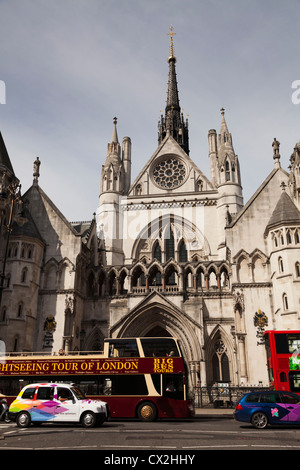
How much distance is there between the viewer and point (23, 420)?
13547mm

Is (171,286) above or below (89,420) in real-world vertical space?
above

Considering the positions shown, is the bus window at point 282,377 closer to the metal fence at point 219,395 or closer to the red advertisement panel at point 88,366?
the red advertisement panel at point 88,366

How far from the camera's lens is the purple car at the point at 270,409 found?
1306 cm

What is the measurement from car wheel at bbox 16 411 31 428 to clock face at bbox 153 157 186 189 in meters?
28.0

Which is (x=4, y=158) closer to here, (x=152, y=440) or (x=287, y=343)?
(x=287, y=343)

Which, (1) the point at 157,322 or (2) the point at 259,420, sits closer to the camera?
(2) the point at 259,420

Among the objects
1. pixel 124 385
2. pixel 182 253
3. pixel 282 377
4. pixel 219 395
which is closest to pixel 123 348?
pixel 124 385

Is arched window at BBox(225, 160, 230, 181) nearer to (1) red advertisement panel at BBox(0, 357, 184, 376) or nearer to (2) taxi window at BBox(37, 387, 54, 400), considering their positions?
(1) red advertisement panel at BBox(0, 357, 184, 376)

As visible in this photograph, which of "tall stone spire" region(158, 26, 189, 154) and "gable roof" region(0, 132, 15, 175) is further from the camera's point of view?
"tall stone spire" region(158, 26, 189, 154)

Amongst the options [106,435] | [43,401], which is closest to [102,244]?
[43,401]

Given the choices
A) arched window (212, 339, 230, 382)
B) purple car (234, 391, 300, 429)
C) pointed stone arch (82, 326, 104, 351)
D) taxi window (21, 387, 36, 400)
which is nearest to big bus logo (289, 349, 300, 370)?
purple car (234, 391, 300, 429)

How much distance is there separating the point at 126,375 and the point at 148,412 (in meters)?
1.60

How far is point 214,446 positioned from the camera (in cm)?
909

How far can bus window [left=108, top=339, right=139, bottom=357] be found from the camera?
16047mm
